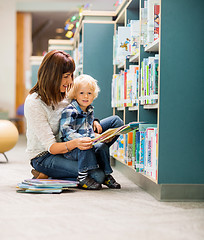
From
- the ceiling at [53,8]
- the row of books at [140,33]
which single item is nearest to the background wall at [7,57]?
the ceiling at [53,8]

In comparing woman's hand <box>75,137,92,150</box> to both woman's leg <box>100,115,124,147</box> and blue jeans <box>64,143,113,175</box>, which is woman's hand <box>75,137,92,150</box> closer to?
blue jeans <box>64,143,113,175</box>

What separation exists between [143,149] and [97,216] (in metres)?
0.73

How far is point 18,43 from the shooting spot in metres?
9.56

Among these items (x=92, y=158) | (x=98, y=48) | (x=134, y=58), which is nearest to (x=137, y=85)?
(x=134, y=58)

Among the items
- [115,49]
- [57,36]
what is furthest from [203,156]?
[57,36]

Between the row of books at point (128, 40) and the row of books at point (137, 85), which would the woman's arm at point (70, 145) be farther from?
the row of books at point (128, 40)

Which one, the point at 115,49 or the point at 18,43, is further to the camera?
the point at 18,43

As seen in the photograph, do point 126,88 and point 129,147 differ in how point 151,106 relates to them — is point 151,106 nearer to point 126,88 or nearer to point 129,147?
point 129,147

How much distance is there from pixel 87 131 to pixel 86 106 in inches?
7.2

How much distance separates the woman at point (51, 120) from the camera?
2412 mm

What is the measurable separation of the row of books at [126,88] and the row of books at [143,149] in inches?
11.2

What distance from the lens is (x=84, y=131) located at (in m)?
2.49

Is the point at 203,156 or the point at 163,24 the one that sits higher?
the point at 163,24

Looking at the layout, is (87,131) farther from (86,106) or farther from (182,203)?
(182,203)
